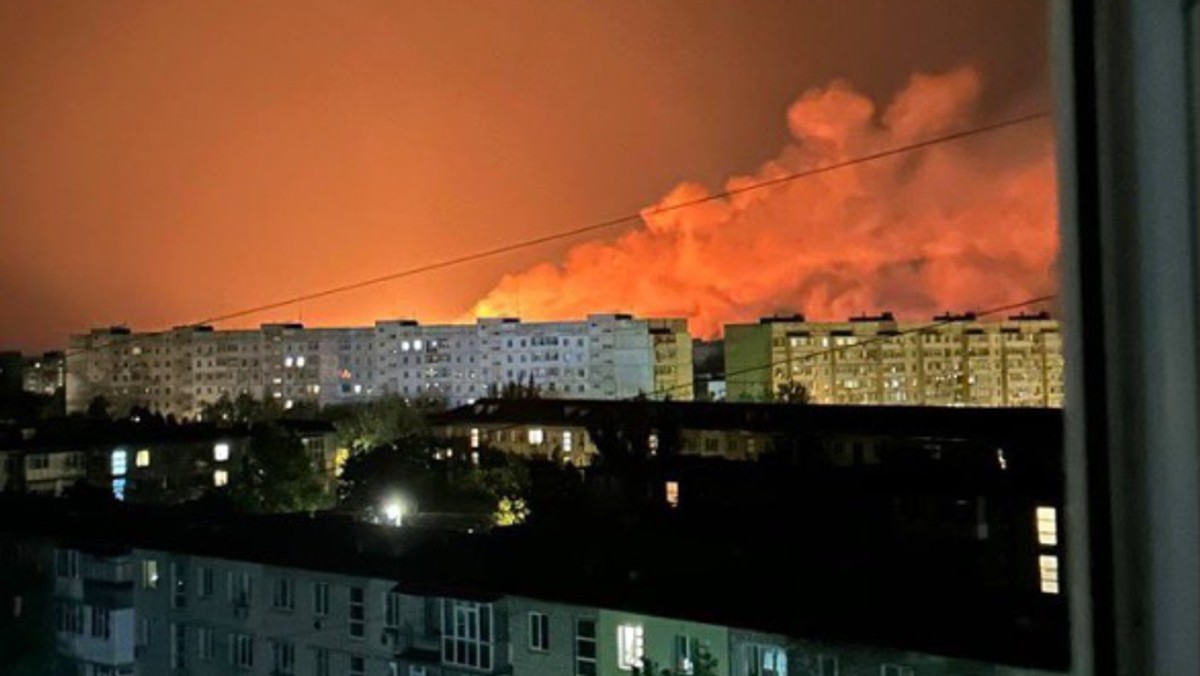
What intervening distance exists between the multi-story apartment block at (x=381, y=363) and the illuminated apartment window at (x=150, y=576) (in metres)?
9.26

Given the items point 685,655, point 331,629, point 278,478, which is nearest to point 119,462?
point 278,478

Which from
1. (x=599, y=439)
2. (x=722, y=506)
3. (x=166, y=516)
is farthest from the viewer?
(x=599, y=439)

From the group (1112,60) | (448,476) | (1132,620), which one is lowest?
(448,476)

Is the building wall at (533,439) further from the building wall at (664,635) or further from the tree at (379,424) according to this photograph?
the building wall at (664,635)

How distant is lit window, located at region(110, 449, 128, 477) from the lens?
8.83 m

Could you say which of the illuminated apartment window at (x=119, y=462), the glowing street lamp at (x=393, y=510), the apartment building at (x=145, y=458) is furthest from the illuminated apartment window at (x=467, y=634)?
the illuminated apartment window at (x=119, y=462)

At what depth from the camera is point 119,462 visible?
8984mm

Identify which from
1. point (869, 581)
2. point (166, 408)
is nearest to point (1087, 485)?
point (869, 581)

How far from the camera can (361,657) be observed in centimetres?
273

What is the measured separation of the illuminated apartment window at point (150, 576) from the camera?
2.35 metres

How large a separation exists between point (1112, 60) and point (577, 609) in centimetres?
179

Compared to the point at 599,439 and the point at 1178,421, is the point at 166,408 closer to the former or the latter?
the point at 599,439

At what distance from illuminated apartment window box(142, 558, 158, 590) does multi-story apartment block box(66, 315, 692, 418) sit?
9261 mm

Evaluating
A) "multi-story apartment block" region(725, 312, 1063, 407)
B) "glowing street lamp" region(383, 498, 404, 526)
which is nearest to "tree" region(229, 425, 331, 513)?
"glowing street lamp" region(383, 498, 404, 526)
